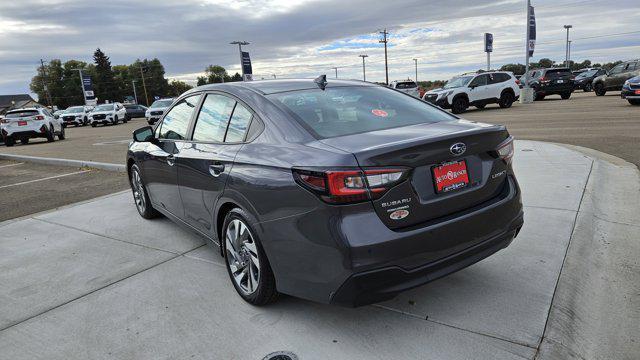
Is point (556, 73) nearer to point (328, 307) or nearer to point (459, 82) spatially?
point (459, 82)

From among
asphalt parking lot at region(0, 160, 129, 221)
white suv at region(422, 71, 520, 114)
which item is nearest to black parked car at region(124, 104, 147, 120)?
white suv at region(422, 71, 520, 114)

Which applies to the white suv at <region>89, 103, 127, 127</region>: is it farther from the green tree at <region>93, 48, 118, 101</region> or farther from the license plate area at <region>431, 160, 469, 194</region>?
the green tree at <region>93, 48, 118, 101</region>

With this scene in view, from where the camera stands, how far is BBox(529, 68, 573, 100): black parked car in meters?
27.3

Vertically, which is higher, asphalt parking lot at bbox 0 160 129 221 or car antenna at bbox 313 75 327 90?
car antenna at bbox 313 75 327 90

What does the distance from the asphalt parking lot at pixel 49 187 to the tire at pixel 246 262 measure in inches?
190

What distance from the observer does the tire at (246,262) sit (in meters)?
3.10

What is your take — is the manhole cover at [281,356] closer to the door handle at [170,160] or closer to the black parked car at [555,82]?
the door handle at [170,160]

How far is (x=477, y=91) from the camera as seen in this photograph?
2158 centimetres

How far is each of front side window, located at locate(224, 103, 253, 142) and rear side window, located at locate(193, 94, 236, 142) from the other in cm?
8

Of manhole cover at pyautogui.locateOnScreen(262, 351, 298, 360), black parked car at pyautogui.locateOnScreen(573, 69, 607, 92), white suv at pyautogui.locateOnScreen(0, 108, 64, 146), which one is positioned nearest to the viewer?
manhole cover at pyautogui.locateOnScreen(262, 351, 298, 360)

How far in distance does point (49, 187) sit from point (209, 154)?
265 inches

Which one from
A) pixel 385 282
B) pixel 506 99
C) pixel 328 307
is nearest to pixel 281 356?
pixel 328 307

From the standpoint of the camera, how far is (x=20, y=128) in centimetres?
2055

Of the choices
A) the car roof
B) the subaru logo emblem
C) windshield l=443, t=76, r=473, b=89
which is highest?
the car roof
